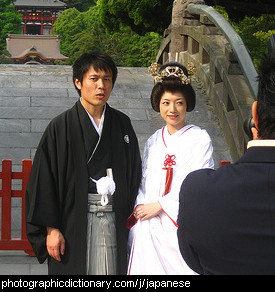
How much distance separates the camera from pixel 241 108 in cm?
640

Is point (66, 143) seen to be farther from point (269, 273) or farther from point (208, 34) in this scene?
point (208, 34)

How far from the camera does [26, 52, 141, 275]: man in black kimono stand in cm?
299

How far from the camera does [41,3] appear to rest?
184 feet

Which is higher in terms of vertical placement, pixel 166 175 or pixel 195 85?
pixel 195 85

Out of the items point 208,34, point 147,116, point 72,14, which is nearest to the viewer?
point 147,116

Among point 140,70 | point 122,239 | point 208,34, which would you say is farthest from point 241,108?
point 140,70

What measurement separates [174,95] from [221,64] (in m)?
4.26

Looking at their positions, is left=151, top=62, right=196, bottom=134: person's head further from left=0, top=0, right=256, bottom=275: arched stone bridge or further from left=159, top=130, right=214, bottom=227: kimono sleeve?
left=0, top=0, right=256, bottom=275: arched stone bridge

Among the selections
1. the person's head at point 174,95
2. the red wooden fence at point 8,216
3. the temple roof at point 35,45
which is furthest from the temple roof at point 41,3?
the person's head at point 174,95

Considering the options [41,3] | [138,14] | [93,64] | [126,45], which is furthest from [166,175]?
[41,3]

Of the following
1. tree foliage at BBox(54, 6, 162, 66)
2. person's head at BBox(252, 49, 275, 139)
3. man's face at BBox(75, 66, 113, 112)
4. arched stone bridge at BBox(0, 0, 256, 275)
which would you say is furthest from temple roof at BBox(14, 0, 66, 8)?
person's head at BBox(252, 49, 275, 139)

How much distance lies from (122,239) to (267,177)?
175 centimetres

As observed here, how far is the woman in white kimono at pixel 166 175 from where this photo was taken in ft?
10.2

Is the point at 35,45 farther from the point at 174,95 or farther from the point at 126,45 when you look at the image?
the point at 174,95
